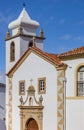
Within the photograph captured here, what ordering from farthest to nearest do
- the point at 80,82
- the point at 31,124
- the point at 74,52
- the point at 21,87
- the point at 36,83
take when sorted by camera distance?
1. the point at 21,87
2. the point at 31,124
3. the point at 36,83
4. the point at 74,52
5. the point at 80,82

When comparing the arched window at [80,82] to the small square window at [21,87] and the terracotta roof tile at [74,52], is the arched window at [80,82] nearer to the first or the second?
the terracotta roof tile at [74,52]

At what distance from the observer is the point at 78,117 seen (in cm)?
2116

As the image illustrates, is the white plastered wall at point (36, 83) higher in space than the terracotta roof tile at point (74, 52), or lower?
lower

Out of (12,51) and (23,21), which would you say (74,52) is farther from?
(12,51)

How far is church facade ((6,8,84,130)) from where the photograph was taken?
21.5 metres

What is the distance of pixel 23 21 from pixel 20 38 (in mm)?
1756

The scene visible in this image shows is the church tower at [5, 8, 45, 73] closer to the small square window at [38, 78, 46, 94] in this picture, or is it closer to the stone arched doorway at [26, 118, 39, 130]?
the small square window at [38, 78, 46, 94]

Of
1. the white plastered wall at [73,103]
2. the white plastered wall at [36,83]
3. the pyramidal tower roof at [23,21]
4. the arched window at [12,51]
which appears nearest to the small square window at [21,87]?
the white plastered wall at [36,83]

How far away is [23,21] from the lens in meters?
29.6

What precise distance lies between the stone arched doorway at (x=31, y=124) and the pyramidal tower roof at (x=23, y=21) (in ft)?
28.7

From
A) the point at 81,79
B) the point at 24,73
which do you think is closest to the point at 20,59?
the point at 24,73

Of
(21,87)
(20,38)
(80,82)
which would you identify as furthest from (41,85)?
(20,38)

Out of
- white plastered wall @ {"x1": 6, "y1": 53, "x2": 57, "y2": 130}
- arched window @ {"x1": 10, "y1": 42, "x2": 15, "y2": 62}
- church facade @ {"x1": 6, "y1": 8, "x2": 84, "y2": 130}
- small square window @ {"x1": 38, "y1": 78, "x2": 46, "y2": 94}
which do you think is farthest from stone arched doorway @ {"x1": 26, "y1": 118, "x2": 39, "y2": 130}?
arched window @ {"x1": 10, "y1": 42, "x2": 15, "y2": 62}

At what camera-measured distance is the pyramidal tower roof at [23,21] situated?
29.6m
